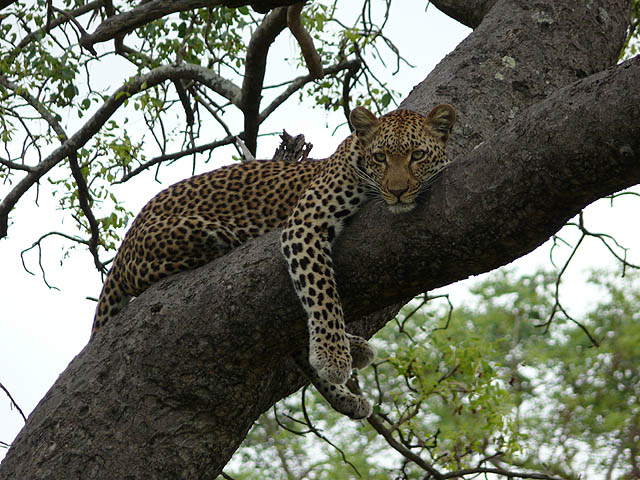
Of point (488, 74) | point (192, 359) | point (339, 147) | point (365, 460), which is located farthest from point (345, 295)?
point (365, 460)

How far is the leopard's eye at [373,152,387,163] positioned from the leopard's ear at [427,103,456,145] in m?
0.40

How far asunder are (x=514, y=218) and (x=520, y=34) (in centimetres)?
249

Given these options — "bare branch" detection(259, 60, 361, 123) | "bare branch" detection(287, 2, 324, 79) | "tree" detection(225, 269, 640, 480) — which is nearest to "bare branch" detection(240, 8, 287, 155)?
"bare branch" detection(287, 2, 324, 79)

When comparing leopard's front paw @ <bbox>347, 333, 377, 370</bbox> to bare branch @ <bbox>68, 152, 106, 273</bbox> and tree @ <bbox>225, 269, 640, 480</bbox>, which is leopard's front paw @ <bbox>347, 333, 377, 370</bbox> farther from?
tree @ <bbox>225, 269, 640, 480</bbox>

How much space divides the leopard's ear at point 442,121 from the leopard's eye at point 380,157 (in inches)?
15.7

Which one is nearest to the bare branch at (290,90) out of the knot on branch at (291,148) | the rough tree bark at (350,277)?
the knot on branch at (291,148)

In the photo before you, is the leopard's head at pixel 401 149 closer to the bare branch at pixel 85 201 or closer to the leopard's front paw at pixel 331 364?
the leopard's front paw at pixel 331 364

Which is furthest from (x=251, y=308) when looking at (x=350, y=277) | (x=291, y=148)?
(x=291, y=148)

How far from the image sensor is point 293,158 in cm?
739

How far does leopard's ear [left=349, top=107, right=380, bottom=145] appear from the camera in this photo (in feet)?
16.6

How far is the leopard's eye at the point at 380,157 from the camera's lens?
4812 mm

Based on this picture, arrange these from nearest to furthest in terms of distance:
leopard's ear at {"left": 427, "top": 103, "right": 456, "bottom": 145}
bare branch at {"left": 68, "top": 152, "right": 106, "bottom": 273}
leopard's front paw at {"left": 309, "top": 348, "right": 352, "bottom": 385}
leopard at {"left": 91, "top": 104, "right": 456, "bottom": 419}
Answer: leopard at {"left": 91, "top": 104, "right": 456, "bottom": 419} → leopard's front paw at {"left": 309, "top": 348, "right": 352, "bottom": 385} → leopard's ear at {"left": 427, "top": 103, "right": 456, "bottom": 145} → bare branch at {"left": 68, "top": 152, "right": 106, "bottom": 273}

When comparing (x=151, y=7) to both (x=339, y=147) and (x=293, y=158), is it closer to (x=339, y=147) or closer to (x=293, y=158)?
(x=339, y=147)

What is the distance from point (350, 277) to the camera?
427cm
